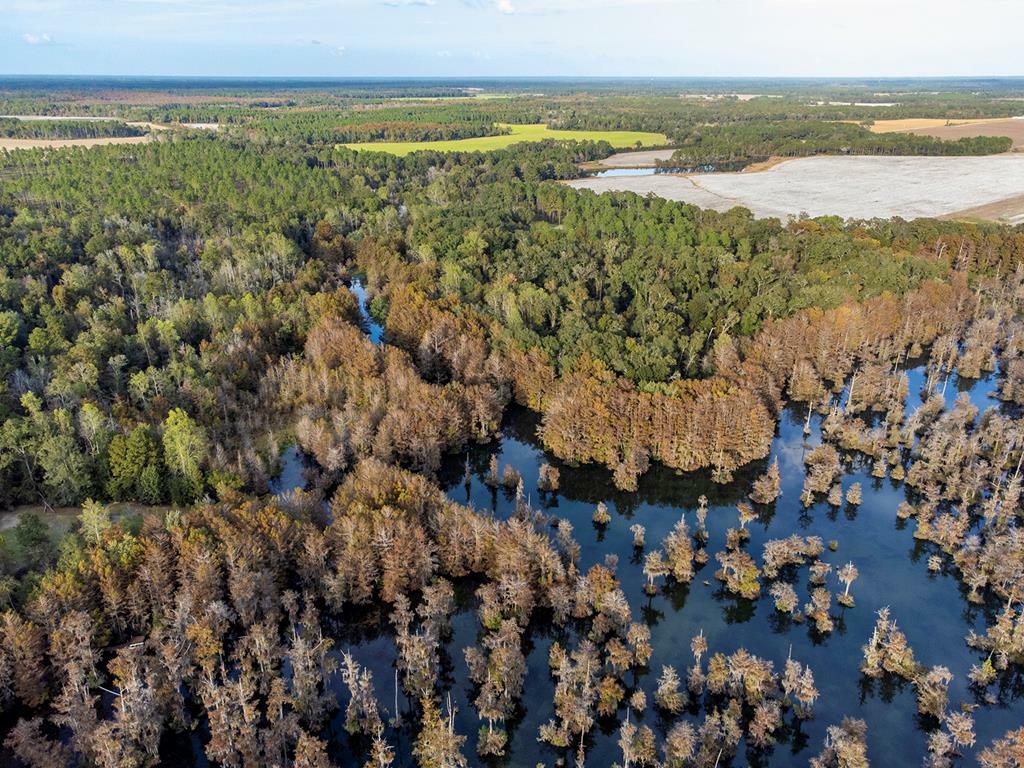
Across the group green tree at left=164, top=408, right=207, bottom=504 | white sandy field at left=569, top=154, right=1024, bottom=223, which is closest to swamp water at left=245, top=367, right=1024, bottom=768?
green tree at left=164, top=408, right=207, bottom=504

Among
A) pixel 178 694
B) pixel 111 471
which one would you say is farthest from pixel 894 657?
pixel 111 471

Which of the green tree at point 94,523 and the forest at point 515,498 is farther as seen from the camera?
the green tree at point 94,523

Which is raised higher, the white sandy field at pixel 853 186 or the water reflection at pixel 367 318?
the white sandy field at pixel 853 186

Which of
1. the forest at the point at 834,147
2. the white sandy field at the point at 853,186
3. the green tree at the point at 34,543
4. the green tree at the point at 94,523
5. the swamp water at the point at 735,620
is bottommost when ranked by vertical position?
the swamp water at the point at 735,620

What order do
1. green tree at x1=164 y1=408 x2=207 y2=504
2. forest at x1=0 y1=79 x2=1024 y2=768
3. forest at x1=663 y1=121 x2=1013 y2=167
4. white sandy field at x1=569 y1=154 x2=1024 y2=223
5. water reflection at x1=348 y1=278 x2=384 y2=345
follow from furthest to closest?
forest at x1=663 y1=121 x2=1013 y2=167 → white sandy field at x1=569 y1=154 x2=1024 y2=223 → water reflection at x1=348 y1=278 x2=384 y2=345 → green tree at x1=164 y1=408 x2=207 y2=504 → forest at x1=0 y1=79 x2=1024 y2=768

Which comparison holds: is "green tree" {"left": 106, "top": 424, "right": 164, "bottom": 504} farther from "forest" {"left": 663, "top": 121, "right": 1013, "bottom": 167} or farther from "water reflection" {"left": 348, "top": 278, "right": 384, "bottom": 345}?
"forest" {"left": 663, "top": 121, "right": 1013, "bottom": 167}

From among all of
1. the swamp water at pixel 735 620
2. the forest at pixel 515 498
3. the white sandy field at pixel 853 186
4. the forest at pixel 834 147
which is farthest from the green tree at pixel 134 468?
the forest at pixel 834 147

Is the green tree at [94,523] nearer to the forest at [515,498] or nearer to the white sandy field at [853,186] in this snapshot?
the forest at [515,498]

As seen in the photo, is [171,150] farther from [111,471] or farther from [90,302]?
[111,471]
